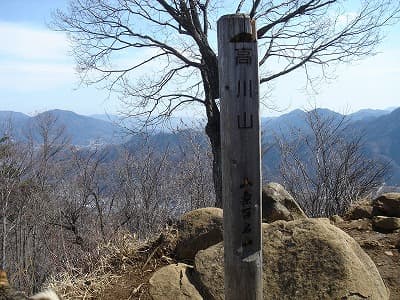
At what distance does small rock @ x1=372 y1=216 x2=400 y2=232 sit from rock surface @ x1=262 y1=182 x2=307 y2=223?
1103 millimetres

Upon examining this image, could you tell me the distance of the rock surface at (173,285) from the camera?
174 inches

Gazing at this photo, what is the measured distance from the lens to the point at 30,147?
21.5 meters

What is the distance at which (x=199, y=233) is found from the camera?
5.48 meters

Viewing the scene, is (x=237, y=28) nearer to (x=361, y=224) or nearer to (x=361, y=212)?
(x=361, y=224)

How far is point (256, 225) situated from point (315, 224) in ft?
6.40

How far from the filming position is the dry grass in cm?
478

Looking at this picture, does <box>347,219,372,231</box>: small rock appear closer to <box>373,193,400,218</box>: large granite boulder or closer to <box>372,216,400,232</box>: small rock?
<box>372,216,400,232</box>: small rock

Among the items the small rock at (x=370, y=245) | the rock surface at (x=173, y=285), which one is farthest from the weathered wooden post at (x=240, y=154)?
the small rock at (x=370, y=245)

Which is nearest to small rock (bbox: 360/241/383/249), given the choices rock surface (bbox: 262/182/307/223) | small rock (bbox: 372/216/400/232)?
small rock (bbox: 372/216/400/232)

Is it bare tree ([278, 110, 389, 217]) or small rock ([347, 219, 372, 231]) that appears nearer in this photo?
small rock ([347, 219, 372, 231])

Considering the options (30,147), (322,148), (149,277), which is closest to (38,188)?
(30,147)

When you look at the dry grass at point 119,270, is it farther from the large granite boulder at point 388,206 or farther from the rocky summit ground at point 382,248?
the large granite boulder at point 388,206

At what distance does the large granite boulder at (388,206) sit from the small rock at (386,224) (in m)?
0.45

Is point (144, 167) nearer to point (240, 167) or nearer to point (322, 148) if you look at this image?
point (322, 148)
